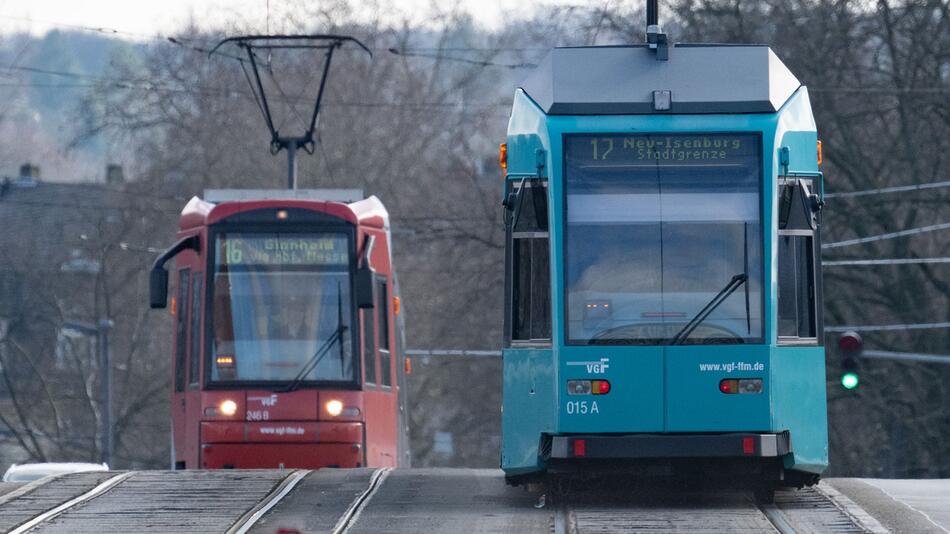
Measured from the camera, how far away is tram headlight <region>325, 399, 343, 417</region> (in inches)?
735

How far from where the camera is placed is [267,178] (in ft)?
173

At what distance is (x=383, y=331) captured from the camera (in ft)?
64.2

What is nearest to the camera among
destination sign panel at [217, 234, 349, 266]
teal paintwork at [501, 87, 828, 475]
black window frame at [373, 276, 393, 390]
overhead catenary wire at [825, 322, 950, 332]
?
teal paintwork at [501, 87, 828, 475]

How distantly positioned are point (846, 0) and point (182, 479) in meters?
23.0

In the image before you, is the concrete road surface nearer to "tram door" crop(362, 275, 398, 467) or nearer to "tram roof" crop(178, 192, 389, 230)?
"tram door" crop(362, 275, 398, 467)

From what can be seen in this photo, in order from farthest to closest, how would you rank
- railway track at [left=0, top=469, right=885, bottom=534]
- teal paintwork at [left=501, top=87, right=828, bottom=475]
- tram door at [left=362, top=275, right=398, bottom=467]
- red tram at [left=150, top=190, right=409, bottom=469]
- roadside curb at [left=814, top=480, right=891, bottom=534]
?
tram door at [left=362, top=275, right=398, bottom=467] < red tram at [left=150, top=190, right=409, bottom=469] < teal paintwork at [left=501, top=87, right=828, bottom=475] < railway track at [left=0, top=469, right=885, bottom=534] < roadside curb at [left=814, top=480, right=891, bottom=534]

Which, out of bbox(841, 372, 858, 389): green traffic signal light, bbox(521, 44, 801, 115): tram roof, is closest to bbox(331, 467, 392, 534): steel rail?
bbox(521, 44, 801, 115): tram roof

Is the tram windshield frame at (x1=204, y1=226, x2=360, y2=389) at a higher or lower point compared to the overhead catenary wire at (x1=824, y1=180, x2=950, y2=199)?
lower

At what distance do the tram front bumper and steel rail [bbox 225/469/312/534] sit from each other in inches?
78.1

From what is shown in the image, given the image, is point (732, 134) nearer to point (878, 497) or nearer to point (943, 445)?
point (878, 497)

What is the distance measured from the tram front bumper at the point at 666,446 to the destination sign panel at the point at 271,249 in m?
7.49

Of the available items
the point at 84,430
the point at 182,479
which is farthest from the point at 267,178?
the point at 182,479

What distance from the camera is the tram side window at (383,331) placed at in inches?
766

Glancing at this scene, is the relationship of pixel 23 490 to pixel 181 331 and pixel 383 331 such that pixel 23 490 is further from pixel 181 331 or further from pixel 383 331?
pixel 383 331
